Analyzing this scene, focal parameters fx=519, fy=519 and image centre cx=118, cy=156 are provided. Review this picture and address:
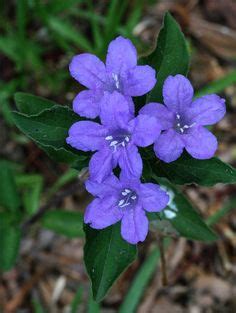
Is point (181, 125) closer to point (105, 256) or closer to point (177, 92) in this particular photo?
point (177, 92)

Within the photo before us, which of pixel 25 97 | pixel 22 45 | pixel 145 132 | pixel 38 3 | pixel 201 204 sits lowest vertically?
pixel 201 204

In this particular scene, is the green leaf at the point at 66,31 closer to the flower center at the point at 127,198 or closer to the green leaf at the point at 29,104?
the green leaf at the point at 29,104

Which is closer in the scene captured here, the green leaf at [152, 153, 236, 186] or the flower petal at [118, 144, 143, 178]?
the flower petal at [118, 144, 143, 178]

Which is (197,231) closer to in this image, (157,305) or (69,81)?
(157,305)

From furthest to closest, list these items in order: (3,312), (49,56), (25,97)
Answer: (49,56) < (3,312) < (25,97)

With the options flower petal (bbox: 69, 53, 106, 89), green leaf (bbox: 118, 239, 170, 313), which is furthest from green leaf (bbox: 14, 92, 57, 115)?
green leaf (bbox: 118, 239, 170, 313)

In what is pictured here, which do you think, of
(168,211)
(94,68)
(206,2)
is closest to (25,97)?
(94,68)

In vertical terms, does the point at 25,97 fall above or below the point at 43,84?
above

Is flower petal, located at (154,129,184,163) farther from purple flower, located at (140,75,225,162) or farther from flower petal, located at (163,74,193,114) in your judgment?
flower petal, located at (163,74,193,114)
